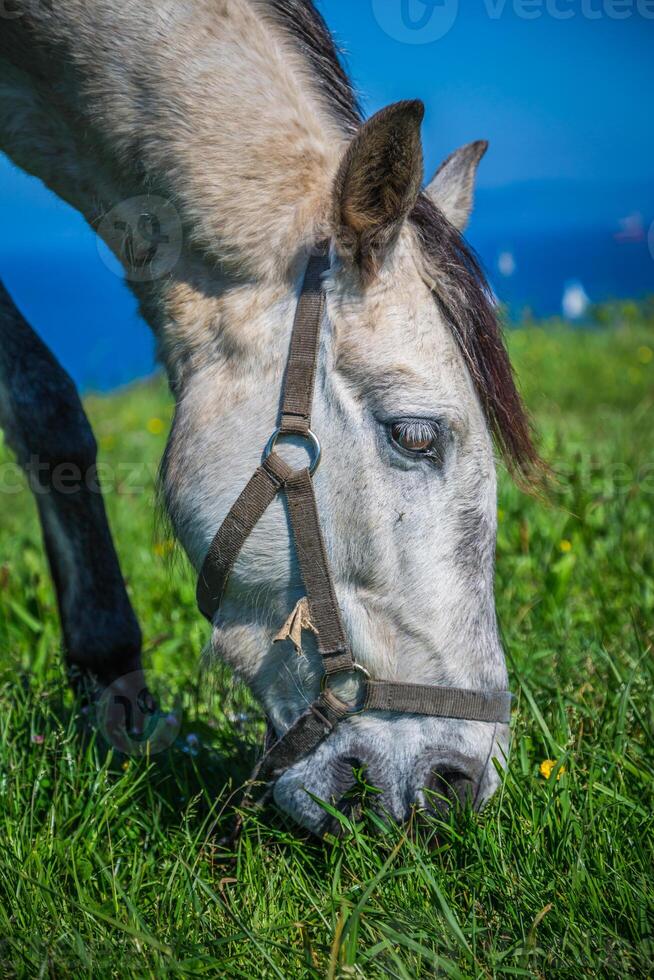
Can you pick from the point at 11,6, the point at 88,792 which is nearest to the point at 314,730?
the point at 88,792

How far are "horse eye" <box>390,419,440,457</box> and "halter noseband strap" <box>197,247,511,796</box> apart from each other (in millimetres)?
194

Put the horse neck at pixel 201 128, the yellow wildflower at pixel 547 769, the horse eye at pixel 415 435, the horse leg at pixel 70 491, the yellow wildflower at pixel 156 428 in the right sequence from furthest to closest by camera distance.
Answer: the yellow wildflower at pixel 156 428 < the horse leg at pixel 70 491 < the yellow wildflower at pixel 547 769 < the horse neck at pixel 201 128 < the horse eye at pixel 415 435

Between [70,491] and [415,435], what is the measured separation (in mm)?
1316

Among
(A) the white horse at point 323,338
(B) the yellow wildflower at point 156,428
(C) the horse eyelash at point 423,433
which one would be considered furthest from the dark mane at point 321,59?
(B) the yellow wildflower at point 156,428

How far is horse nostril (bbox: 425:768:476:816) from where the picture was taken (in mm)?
1968

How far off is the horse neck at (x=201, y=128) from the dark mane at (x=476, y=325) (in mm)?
284

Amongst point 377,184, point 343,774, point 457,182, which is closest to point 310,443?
point 377,184

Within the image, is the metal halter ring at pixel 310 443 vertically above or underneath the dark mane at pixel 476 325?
underneath

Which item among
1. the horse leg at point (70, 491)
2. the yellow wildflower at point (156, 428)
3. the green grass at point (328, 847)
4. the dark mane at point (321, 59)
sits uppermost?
the dark mane at point (321, 59)

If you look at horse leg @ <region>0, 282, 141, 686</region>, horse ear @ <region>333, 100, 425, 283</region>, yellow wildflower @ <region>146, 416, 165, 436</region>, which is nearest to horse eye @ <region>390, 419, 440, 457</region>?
horse ear @ <region>333, 100, 425, 283</region>

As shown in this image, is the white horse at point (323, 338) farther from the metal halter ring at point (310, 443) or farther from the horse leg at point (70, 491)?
the horse leg at point (70, 491)

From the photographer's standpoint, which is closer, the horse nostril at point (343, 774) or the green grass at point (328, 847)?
the green grass at point (328, 847)

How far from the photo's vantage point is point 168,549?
2.58 m

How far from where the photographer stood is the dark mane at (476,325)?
6.59 feet
